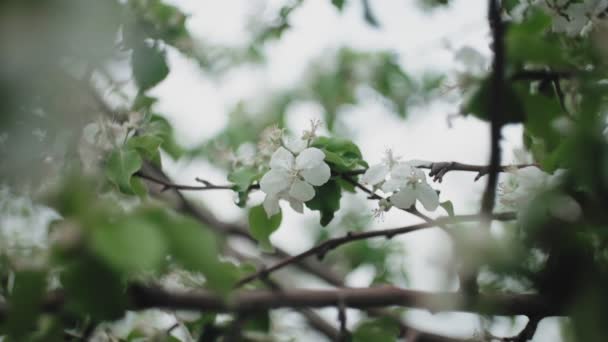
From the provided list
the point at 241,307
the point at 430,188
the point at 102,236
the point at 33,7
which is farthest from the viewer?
the point at 430,188

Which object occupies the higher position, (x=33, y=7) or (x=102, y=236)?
(x=33, y=7)

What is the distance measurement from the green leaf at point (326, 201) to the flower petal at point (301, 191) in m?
0.04

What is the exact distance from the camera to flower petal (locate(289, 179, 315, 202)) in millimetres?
1046

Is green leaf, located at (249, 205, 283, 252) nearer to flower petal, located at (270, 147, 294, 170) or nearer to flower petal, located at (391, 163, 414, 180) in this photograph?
flower petal, located at (270, 147, 294, 170)

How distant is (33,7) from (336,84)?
8.40ft

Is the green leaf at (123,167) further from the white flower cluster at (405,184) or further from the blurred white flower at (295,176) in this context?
the white flower cluster at (405,184)

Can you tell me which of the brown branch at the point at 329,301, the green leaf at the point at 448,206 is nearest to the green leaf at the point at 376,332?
the brown branch at the point at 329,301

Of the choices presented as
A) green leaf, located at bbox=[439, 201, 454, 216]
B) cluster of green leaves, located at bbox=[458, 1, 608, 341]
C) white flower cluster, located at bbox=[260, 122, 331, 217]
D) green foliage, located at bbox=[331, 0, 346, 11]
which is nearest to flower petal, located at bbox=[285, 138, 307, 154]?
white flower cluster, located at bbox=[260, 122, 331, 217]

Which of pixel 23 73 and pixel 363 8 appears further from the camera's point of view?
pixel 363 8

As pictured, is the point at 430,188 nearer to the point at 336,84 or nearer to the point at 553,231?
the point at 553,231

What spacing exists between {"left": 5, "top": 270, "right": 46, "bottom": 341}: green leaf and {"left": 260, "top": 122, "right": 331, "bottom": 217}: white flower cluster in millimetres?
493

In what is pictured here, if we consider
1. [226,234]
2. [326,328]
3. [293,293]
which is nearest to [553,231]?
[293,293]

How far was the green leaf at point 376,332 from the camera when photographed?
0.97 meters

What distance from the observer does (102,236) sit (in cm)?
58
